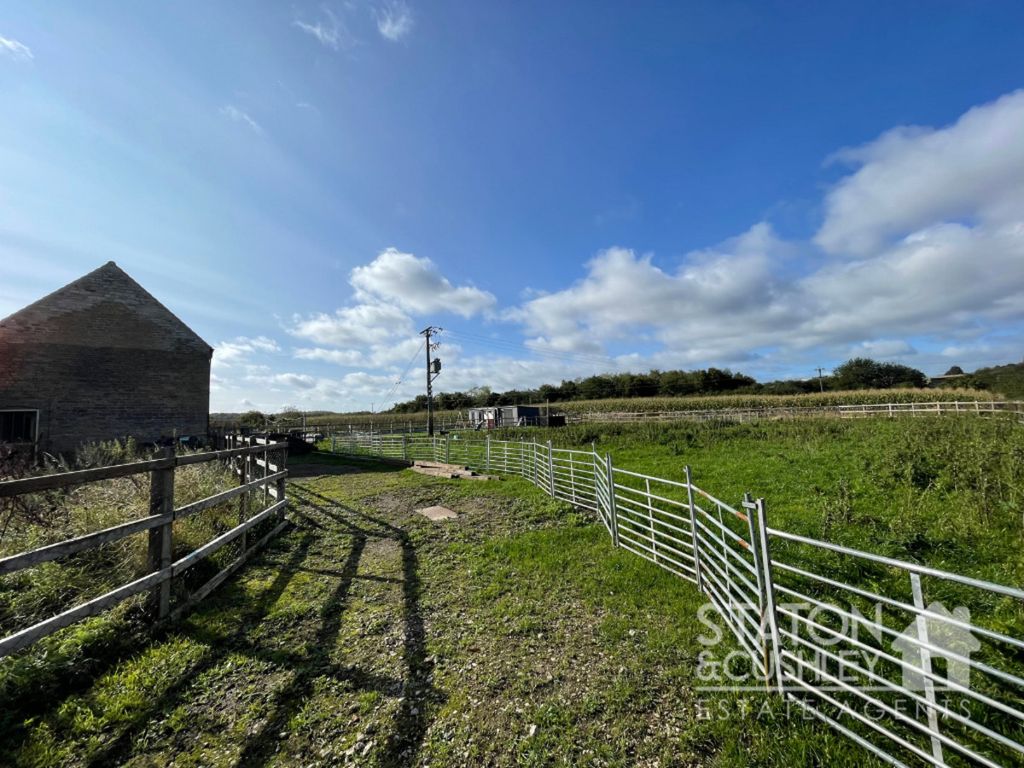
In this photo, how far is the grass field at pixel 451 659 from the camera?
2.65 m

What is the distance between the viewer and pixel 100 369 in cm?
1781

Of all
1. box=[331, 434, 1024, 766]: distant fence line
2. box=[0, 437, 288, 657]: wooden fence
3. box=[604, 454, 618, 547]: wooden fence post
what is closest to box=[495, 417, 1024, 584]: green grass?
box=[331, 434, 1024, 766]: distant fence line

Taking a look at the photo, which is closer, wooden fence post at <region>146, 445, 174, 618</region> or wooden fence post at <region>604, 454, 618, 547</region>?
wooden fence post at <region>146, 445, 174, 618</region>

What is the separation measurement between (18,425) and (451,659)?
22.8 m

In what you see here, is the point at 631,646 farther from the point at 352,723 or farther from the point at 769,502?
the point at 769,502

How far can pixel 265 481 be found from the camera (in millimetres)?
7051

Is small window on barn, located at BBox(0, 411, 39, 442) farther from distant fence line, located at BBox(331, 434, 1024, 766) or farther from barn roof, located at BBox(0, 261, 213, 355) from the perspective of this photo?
distant fence line, located at BBox(331, 434, 1024, 766)

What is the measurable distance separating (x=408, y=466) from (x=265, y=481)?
37.3ft

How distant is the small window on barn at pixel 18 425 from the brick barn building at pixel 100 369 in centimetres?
4

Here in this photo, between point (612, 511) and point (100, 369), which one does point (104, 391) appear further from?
point (612, 511)

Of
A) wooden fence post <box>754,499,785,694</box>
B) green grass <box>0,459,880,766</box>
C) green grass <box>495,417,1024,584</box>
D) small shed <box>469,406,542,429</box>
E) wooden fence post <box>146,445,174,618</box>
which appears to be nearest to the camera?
green grass <box>0,459,880,766</box>

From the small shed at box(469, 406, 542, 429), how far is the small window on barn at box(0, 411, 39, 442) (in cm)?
3038

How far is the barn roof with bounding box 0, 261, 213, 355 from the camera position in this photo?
662 inches

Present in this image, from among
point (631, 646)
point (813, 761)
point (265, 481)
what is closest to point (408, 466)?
point (265, 481)
